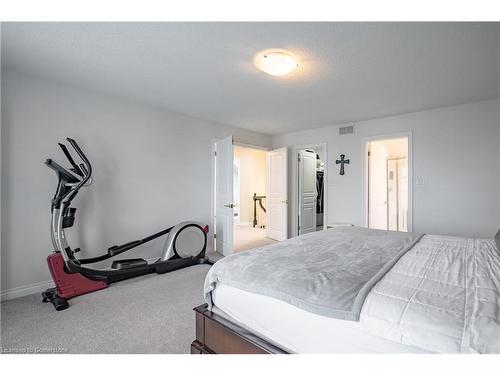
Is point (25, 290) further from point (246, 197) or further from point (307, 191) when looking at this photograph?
point (246, 197)

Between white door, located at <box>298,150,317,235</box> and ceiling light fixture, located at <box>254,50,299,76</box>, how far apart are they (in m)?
3.40

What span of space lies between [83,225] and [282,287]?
9.99 feet

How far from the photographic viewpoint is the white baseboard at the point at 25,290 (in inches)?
108

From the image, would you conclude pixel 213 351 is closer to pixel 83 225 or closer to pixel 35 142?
pixel 83 225

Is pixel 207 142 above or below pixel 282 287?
above

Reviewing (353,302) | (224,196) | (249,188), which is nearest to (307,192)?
(224,196)

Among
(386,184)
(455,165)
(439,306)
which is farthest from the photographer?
(386,184)

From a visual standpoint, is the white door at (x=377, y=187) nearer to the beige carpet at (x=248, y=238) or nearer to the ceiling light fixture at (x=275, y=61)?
the beige carpet at (x=248, y=238)

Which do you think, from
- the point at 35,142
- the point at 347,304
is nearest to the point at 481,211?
the point at 347,304

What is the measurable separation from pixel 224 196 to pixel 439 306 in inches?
146

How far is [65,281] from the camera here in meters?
2.74

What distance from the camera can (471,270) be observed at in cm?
150
